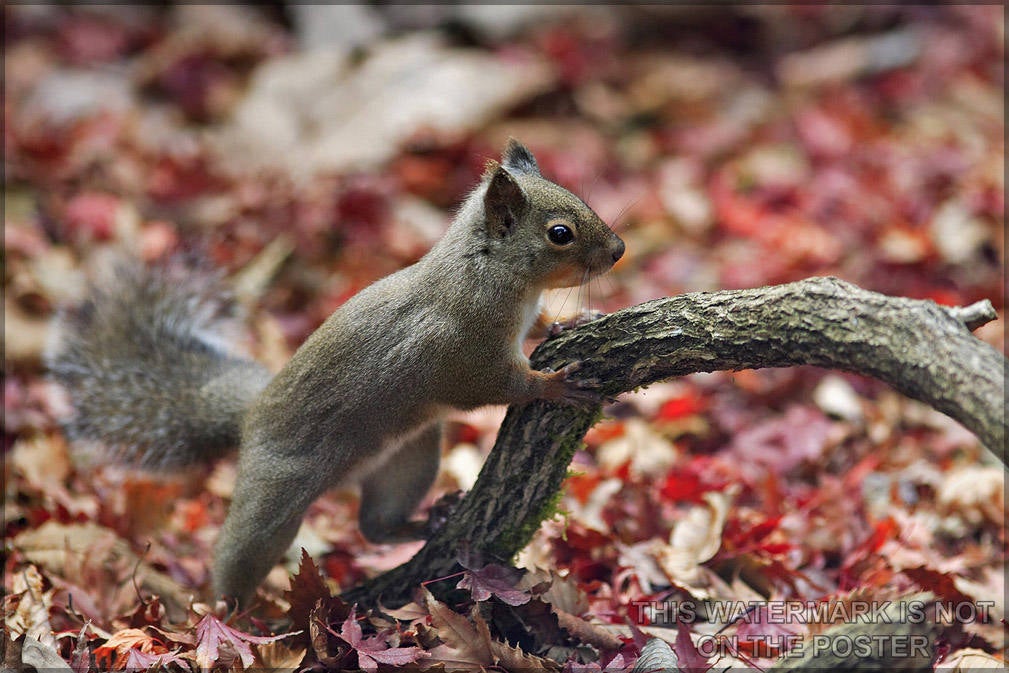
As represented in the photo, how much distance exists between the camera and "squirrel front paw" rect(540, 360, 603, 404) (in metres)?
2.94

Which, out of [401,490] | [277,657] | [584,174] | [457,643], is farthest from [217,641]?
[584,174]

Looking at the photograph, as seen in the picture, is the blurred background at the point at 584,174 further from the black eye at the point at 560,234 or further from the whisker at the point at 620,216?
the black eye at the point at 560,234

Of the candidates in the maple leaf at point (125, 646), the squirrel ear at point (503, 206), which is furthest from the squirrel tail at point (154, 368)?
the squirrel ear at point (503, 206)

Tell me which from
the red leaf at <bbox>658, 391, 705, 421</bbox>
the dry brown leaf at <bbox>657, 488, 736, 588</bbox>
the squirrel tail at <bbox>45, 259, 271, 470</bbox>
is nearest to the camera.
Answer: the dry brown leaf at <bbox>657, 488, 736, 588</bbox>

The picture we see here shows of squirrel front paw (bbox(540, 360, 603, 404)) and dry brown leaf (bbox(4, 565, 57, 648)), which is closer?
squirrel front paw (bbox(540, 360, 603, 404))

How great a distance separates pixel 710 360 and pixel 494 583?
988mm

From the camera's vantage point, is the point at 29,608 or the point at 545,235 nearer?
the point at 545,235

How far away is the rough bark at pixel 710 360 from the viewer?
224cm

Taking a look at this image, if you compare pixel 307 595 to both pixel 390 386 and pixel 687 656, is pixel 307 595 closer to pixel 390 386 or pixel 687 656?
pixel 390 386

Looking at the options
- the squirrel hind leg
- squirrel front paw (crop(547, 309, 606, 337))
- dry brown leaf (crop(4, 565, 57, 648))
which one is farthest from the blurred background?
squirrel front paw (crop(547, 309, 606, 337))

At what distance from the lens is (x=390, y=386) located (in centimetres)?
A: 320

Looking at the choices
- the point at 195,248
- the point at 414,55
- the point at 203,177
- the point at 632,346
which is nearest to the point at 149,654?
the point at 632,346

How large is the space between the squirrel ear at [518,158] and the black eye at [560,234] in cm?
41

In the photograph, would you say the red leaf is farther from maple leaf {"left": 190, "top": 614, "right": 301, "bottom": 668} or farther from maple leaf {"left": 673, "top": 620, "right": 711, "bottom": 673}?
maple leaf {"left": 190, "top": 614, "right": 301, "bottom": 668}
